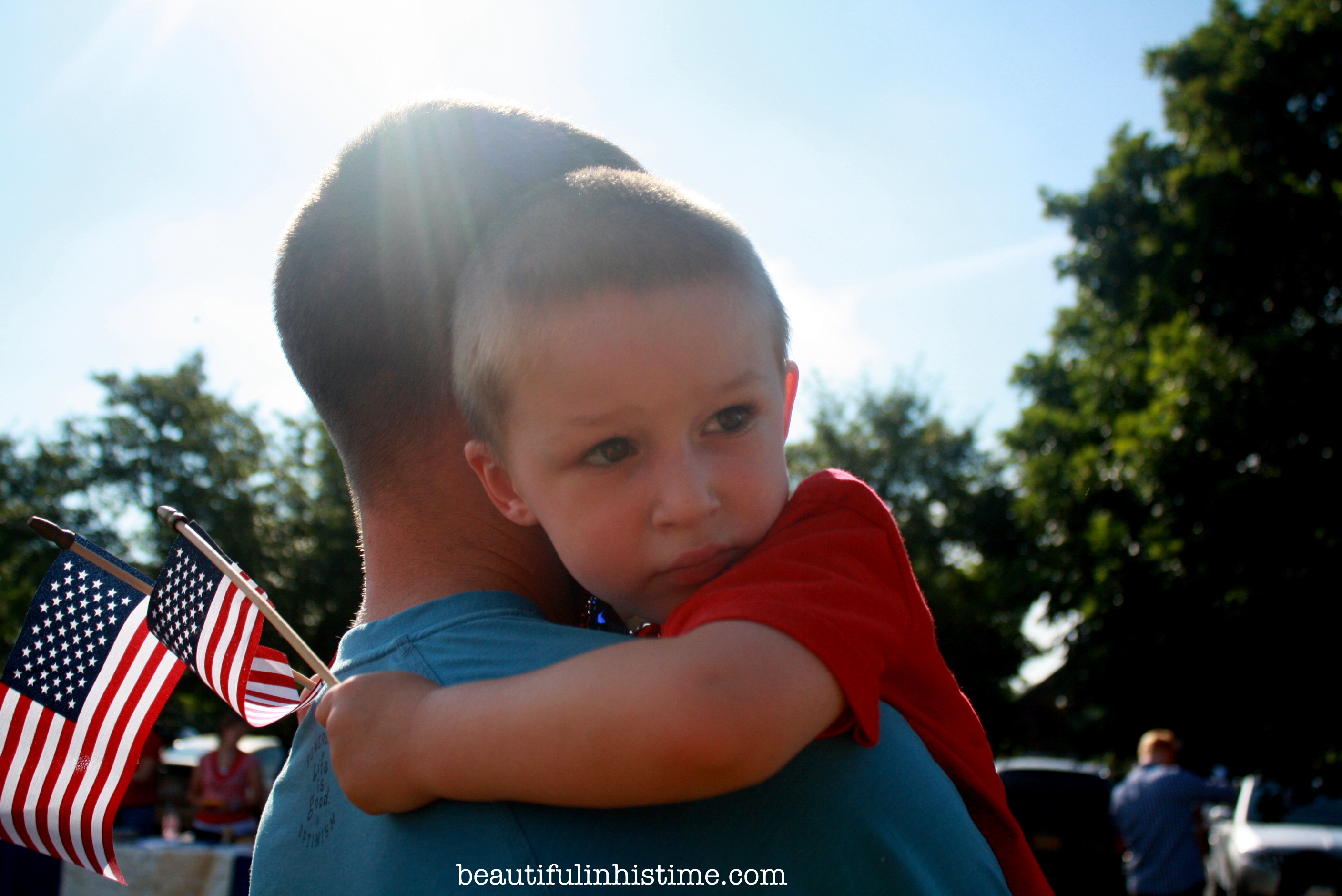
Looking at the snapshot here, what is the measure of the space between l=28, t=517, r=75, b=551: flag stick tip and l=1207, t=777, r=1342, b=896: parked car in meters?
12.6

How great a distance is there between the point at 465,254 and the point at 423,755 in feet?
2.33

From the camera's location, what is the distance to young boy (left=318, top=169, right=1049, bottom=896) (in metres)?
0.99

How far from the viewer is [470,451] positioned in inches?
56.6

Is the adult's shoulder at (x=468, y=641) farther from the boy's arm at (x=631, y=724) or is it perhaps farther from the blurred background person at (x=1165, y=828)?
the blurred background person at (x=1165, y=828)

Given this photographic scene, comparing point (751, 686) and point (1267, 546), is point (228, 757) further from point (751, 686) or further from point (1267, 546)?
point (1267, 546)

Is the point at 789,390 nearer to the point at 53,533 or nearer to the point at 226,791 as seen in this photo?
the point at 53,533

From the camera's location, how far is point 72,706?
6.72 feet

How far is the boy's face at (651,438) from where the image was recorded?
3.99 ft

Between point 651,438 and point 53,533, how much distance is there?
135 cm

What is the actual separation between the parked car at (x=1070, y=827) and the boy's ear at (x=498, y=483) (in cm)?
1276

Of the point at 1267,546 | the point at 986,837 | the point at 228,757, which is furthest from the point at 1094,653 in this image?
the point at 986,837

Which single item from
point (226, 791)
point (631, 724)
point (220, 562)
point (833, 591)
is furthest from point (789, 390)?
point (226, 791)

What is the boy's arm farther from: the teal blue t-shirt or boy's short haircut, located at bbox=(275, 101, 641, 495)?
boy's short haircut, located at bbox=(275, 101, 641, 495)

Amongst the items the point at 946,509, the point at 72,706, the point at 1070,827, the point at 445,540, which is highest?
the point at 445,540
